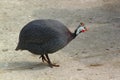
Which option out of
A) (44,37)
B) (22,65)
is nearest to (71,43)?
(22,65)

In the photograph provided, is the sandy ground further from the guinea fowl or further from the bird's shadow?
the guinea fowl

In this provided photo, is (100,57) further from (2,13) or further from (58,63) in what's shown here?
(2,13)

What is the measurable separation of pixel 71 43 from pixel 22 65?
1442mm

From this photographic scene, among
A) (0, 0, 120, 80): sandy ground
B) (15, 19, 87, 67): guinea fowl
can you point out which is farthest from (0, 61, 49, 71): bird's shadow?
(15, 19, 87, 67): guinea fowl

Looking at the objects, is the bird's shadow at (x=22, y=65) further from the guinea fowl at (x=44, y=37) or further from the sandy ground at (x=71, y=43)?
the guinea fowl at (x=44, y=37)

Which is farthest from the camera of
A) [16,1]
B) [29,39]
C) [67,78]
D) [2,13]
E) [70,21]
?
[16,1]

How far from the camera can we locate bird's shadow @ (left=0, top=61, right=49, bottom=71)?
6.45 m

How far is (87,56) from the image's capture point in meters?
6.89

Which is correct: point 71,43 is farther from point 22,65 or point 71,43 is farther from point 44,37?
point 44,37

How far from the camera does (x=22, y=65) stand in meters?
6.60

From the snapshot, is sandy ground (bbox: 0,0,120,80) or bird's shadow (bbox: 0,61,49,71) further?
bird's shadow (bbox: 0,61,49,71)

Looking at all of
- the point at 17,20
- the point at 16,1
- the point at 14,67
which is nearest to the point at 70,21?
the point at 17,20

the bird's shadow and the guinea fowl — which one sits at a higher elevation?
the guinea fowl

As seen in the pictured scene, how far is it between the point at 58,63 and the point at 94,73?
32.4 inches
